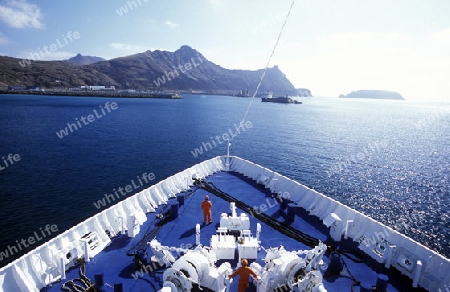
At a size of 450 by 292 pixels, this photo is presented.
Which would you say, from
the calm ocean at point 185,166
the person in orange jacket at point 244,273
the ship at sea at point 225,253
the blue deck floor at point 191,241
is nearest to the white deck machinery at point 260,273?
the ship at sea at point 225,253

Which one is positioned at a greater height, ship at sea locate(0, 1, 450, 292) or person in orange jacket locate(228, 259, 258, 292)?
person in orange jacket locate(228, 259, 258, 292)

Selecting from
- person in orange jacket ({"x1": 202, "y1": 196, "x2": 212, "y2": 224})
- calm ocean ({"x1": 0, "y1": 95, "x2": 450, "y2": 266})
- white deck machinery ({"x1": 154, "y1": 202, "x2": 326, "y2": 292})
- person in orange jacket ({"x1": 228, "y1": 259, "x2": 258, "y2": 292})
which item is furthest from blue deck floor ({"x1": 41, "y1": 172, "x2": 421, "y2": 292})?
calm ocean ({"x1": 0, "y1": 95, "x2": 450, "y2": 266})

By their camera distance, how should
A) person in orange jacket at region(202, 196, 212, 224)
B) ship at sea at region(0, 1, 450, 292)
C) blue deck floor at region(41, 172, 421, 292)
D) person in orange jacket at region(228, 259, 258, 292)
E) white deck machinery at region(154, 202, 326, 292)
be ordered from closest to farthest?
1. white deck machinery at region(154, 202, 326, 292)
2. person in orange jacket at region(228, 259, 258, 292)
3. ship at sea at region(0, 1, 450, 292)
4. blue deck floor at region(41, 172, 421, 292)
5. person in orange jacket at region(202, 196, 212, 224)

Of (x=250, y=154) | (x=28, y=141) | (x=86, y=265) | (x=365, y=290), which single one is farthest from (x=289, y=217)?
(x=28, y=141)

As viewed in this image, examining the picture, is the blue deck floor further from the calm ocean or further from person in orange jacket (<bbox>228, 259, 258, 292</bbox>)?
the calm ocean

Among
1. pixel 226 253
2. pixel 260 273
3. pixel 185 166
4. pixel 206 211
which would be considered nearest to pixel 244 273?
pixel 260 273

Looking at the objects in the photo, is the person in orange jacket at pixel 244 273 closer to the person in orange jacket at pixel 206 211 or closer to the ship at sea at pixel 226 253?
the ship at sea at pixel 226 253

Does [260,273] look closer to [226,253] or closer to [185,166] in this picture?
[226,253]

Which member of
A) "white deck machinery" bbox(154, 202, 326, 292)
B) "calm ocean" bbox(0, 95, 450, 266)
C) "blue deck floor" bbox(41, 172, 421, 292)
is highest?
"white deck machinery" bbox(154, 202, 326, 292)
